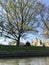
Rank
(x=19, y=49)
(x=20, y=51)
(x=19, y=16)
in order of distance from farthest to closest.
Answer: (x=19, y=16) → (x=19, y=49) → (x=20, y=51)

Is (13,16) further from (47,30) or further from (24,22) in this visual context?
(47,30)

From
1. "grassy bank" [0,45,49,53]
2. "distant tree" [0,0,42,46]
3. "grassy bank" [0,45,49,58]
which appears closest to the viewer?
"grassy bank" [0,45,49,58]

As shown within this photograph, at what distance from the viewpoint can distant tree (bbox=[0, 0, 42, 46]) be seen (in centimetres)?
4738

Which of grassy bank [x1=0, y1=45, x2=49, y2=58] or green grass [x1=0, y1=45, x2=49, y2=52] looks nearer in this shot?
grassy bank [x1=0, y1=45, x2=49, y2=58]

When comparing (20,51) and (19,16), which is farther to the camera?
(19,16)

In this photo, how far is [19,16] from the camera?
158ft

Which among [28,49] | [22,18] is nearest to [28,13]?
[22,18]

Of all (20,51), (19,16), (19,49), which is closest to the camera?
(20,51)

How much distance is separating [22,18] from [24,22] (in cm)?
87

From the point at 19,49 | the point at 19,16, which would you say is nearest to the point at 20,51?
the point at 19,49

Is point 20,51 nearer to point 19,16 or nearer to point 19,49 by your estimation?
point 19,49

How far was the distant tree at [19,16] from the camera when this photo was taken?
47375 mm

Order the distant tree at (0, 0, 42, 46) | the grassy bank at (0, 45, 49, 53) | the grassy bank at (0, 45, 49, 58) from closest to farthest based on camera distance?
the grassy bank at (0, 45, 49, 58) < the grassy bank at (0, 45, 49, 53) < the distant tree at (0, 0, 42, 46)

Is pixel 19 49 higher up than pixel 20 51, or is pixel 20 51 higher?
pixel 19 49
